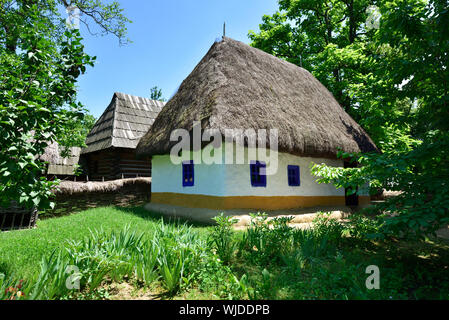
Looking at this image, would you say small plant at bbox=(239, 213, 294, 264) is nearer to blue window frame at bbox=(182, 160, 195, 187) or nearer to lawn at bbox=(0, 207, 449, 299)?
lawn at bbox=(0, 207, 449, 299)

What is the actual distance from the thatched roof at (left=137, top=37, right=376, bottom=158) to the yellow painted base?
5.80 feet

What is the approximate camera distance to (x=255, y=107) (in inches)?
311

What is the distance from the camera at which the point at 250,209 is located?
741cm

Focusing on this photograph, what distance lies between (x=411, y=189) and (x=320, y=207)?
247 inches

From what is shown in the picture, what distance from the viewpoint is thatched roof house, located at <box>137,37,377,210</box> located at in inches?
290

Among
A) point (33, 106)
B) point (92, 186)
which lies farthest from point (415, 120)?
point (92, 186)

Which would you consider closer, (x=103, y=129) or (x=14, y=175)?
(x=14, y=175)

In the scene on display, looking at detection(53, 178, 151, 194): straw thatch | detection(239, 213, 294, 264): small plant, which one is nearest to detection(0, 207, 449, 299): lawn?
detection(239, 213, 294, 264): small plant

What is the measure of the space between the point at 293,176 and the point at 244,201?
2.60 m

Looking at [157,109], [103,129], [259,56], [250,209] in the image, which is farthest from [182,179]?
[157,109]

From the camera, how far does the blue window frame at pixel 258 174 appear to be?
770 cm

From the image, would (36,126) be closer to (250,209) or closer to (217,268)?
(217,268)

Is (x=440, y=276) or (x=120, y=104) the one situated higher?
(x=120, y=104)

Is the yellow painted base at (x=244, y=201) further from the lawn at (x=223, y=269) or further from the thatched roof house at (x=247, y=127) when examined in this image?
the lawn at (x=223, y=269)
